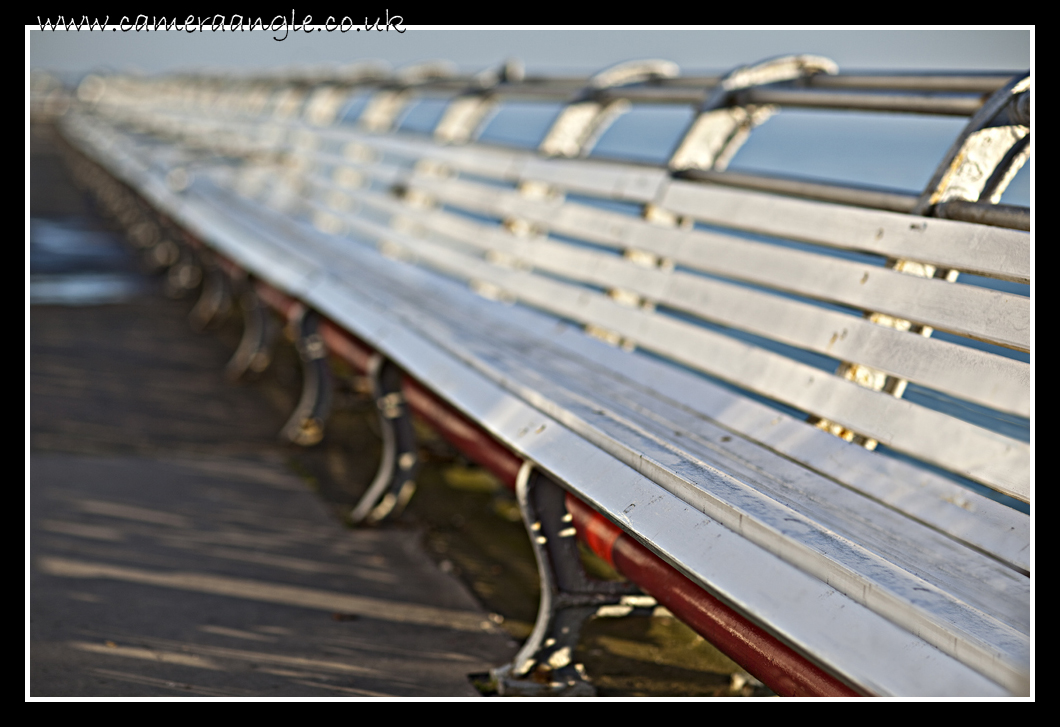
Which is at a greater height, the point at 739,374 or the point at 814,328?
the point at 814,328

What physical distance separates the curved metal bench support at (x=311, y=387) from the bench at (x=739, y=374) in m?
0.01

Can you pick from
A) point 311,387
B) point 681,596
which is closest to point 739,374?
point 681,596

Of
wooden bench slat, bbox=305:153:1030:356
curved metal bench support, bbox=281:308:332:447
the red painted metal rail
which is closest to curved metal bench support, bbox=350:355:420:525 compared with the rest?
the red painted metal rail

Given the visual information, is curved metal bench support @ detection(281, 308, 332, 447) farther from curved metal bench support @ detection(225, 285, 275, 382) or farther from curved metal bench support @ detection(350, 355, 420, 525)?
curved metal bench support @ detection(225, 285, 275, 382)

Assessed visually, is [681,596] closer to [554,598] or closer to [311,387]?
[554,598]

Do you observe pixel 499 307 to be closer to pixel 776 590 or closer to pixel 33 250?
pixel 776 590

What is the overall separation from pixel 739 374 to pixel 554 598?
0.75 m

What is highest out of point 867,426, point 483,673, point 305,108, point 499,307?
point 305,108

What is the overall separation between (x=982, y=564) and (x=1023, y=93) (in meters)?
1.07

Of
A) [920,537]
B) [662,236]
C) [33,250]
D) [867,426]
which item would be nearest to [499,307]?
[662,236]

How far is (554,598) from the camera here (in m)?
2.51

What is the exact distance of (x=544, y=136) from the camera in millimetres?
4508

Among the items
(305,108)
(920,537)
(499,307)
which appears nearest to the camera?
(920,537)

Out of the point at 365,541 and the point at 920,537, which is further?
the point at 365,541
